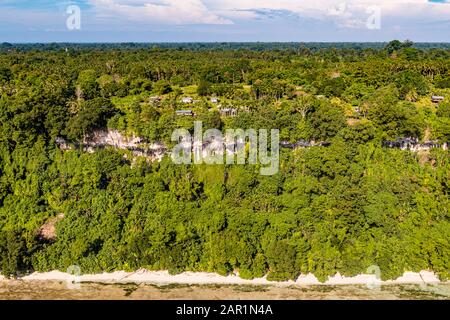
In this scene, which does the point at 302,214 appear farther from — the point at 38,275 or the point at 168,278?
the point at 38,275

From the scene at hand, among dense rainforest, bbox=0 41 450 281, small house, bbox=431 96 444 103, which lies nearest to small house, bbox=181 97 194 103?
dense rainforest, bbox=0 41 450 281

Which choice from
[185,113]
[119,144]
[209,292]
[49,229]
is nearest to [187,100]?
[185,113]

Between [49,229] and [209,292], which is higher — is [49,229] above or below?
above

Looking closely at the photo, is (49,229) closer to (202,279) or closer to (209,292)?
(202,279)

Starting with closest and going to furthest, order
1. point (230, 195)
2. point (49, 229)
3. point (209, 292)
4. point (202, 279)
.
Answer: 1. point (209, 292)
2. point (202, 279)
3. point (49, 229)
4. point (230, 195)

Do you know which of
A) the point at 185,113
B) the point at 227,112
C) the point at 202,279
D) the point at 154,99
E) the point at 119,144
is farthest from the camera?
the point at 154,99

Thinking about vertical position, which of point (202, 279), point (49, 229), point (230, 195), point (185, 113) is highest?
point (185, 113)

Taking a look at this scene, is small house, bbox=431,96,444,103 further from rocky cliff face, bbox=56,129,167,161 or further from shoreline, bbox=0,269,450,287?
rocky cliff face, bbox=56,129,167,161
